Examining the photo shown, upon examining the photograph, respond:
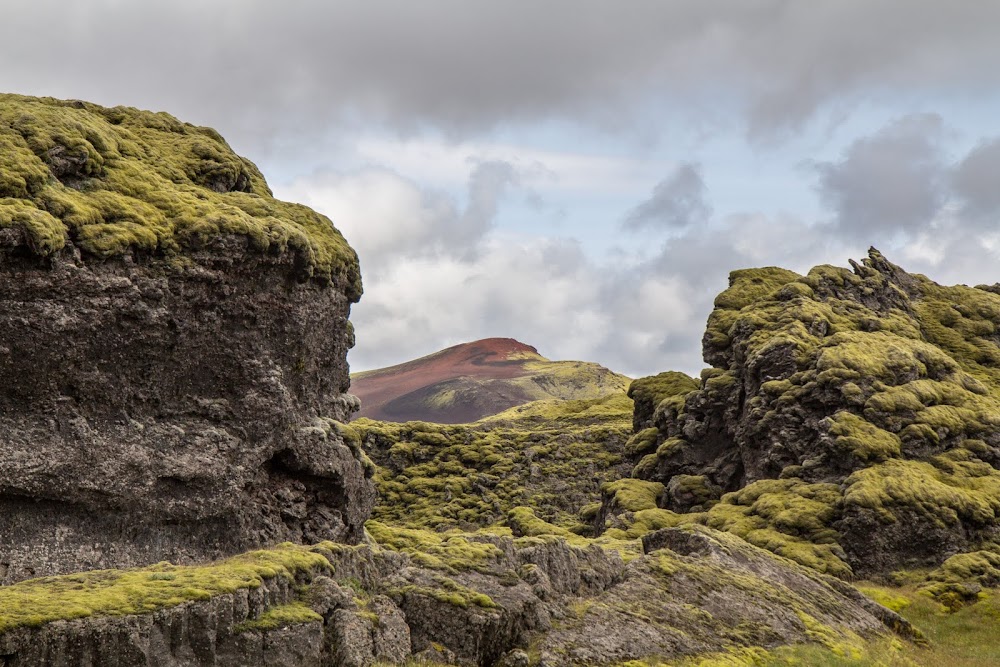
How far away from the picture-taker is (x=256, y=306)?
37531 millimetres

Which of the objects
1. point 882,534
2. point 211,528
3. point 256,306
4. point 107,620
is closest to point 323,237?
point 256,306

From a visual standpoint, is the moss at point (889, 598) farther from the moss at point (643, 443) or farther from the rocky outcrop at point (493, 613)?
the moss at point (643, 443)

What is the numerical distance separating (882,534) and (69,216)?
52.3 meters

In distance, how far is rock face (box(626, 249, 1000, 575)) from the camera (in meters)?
57.9

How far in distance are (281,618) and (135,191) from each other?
829 inches

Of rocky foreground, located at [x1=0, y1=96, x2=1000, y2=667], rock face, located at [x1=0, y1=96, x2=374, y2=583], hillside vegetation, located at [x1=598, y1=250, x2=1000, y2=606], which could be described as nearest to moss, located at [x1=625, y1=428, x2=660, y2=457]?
hillside vegetation, located at [x1=598, y1=250, x2=1000, y2=606]

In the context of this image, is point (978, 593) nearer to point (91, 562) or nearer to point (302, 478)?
point (302, 478)

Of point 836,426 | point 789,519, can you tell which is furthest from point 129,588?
point 836,426

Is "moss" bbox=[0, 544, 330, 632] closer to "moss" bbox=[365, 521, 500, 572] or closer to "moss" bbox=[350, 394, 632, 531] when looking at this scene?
"moss" bbox=[365, 521, 500, 572]

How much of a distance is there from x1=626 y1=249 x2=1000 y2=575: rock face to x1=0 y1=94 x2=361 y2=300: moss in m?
37.9

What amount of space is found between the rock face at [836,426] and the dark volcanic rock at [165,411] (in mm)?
34795

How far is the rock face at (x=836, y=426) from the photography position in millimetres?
57875

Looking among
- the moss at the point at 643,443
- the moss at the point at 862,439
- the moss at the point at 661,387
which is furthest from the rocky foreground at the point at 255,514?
the moss at the point at 661,387

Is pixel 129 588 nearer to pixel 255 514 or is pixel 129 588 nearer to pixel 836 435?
pixel 255 514
